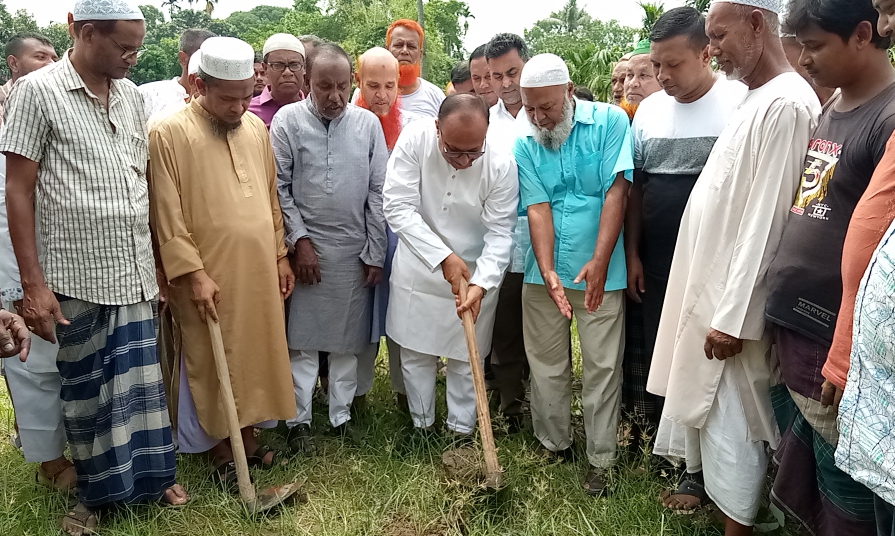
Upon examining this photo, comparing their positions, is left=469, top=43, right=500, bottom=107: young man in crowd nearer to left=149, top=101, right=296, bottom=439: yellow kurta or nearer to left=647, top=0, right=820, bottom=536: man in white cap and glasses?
left=149, top=101, right=296, bottom=439: yellow kurta

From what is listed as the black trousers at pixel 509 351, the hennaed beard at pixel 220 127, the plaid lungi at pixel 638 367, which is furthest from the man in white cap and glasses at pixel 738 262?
the hennaed beard at pixel 220 127

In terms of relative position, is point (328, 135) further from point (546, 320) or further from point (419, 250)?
point (546, 320)

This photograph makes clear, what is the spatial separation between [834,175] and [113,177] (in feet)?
8.75

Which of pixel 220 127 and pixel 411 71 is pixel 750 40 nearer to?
pixel 220 127

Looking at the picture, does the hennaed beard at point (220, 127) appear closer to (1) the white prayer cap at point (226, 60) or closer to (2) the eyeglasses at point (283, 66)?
(1) the white prayer cap at point (226, 60)

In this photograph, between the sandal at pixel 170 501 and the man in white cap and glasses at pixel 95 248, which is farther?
the sandal at pixel 170 501

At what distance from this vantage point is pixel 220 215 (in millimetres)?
3236

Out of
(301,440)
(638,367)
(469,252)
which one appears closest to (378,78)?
(469,252)

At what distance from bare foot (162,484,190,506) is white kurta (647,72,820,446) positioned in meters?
2.19

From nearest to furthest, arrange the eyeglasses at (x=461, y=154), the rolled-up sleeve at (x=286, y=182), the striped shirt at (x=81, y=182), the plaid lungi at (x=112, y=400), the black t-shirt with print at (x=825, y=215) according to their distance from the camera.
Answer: the black t-shirt with print at (x=825, y=215) < the striped shirt at (x=81, y=182) < the plaid lungi at (x=112, y=400) < the eyeglasses at (x=461, y=154) < the rolled-up sleeve at (x=286, y=182)

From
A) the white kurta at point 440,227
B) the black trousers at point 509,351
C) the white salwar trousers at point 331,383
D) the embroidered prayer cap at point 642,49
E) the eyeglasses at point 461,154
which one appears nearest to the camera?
the eyeglasses at point 461,154

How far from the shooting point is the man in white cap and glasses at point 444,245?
3.38 m

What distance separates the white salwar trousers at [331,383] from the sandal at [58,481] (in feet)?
3.41

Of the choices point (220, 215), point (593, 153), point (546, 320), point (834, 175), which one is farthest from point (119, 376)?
point (834, 175)
